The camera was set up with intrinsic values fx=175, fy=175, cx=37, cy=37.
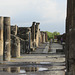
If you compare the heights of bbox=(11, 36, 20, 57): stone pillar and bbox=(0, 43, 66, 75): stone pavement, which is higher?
bbox=(11, 36, 20, 57): stone pillar

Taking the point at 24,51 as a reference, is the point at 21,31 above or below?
above

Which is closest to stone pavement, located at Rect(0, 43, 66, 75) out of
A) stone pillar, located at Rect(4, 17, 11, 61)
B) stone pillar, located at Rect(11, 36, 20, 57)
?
stone pillar, located at Rect(4, 17, 11, 61)

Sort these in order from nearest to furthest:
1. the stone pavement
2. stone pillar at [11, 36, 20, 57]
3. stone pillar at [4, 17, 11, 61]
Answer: the stone pavement
stone pillar at [4, 17, 11, 61]
stone pillar at [11, 36, 20, 57]

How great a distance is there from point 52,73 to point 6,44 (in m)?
5.85

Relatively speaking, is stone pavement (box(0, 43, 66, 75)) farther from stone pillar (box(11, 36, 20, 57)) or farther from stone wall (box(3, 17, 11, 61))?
stone pillar (box(11, 36, 20, 57))

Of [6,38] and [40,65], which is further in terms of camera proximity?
[6,38]

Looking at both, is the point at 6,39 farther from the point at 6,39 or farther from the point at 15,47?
the point at 15,47

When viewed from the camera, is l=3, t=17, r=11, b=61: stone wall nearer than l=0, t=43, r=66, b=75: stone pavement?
No

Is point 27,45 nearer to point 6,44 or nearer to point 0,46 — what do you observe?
point 0,46

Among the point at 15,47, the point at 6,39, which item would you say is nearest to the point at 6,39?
the point at 6,39

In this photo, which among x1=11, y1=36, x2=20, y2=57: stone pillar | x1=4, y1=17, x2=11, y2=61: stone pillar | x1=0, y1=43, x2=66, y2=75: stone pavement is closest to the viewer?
x1=0, y1=43, x2=66, y2=75: stone pavement

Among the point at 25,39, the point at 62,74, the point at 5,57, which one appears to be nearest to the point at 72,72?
the point at 62,74

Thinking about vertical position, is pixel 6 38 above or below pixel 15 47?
above

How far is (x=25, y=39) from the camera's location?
910 inches
